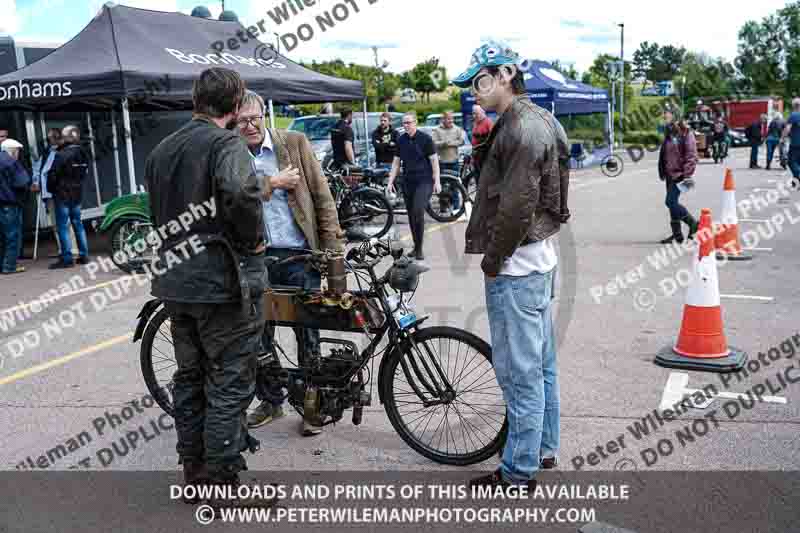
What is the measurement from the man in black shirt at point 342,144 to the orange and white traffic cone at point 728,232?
699cm

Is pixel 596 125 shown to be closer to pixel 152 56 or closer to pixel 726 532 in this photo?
pixel 152 56

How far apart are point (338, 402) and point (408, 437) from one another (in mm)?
411

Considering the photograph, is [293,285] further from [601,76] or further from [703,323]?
[601,76]

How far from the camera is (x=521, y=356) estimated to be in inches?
136

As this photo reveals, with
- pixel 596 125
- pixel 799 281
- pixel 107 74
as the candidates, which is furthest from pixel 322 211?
pixel 596 125

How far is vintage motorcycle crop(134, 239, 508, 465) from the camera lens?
3.82 metres

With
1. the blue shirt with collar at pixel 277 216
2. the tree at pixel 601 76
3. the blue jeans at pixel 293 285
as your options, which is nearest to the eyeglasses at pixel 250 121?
the blue shirt with collar at pixel 277 216

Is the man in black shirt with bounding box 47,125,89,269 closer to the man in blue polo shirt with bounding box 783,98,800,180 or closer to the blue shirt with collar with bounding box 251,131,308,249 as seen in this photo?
the blue shirt with collar with bounding box 251,131,308,249

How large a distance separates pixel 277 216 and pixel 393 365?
43.8 inches

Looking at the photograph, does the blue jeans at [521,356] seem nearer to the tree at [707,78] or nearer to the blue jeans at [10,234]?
the blue jeans at [10,234]

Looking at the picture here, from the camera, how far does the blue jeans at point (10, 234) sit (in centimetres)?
999

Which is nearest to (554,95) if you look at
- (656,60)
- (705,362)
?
(705,362)

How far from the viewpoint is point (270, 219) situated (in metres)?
4.33

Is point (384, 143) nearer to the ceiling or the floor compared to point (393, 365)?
nearer to the ceiling
